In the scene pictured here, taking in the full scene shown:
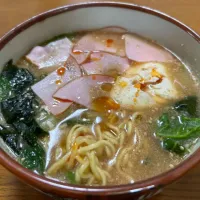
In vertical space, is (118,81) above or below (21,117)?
above

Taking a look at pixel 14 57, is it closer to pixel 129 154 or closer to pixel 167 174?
pixel 129 154

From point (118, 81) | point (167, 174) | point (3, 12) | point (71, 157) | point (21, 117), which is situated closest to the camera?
point (167, 174)

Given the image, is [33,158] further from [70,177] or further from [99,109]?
[99,109]

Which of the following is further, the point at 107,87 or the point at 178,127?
the point at 107,87

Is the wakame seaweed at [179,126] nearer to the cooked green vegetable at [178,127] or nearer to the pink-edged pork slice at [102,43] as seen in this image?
the cooked green vegetable at [178,127]

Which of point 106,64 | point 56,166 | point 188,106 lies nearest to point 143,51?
point 106,64

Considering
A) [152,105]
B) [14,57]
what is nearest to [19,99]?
[14,57]

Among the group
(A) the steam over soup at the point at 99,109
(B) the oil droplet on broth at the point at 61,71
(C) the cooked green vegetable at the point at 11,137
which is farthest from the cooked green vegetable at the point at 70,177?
(B) the oil droplet on broth at the point at 61,71
